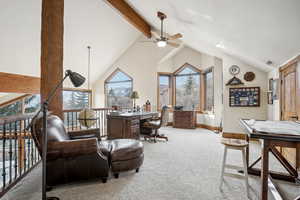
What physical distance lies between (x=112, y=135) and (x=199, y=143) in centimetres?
224

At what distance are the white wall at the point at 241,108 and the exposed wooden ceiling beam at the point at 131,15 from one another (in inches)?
126

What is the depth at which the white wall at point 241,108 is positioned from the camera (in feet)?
14.4

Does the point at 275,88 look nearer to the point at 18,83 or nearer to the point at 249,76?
the point at 249,76

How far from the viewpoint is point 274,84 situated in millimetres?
3717

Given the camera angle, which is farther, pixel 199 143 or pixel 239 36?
pixel 199 143

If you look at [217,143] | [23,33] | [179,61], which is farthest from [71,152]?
[179,61]

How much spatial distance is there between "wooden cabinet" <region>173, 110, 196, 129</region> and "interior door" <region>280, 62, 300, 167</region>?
3125mm

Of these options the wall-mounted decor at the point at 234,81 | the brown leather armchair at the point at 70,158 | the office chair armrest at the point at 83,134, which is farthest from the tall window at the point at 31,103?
the wall-mounted decor at the point at 234,81

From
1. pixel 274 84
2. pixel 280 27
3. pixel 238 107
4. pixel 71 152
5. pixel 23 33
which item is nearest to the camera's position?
pixel 71 152

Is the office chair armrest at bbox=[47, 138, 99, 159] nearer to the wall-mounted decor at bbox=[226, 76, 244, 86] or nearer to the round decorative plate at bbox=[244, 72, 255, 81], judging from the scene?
the wall-mounted decor at bbox=[226, 76, 244, 86]

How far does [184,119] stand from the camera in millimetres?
6359

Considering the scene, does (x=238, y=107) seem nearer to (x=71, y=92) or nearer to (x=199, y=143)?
(x=199, y=143)

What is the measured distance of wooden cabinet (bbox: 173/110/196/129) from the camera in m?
6.25

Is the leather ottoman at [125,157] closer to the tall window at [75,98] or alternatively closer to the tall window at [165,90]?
the tall window at [165,90]
